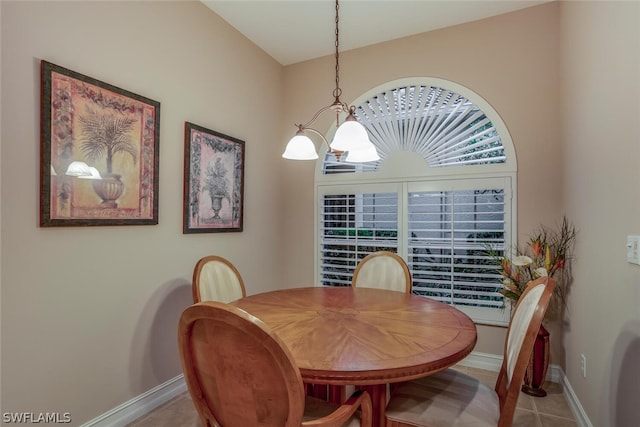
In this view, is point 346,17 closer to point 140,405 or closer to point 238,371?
point 238,371

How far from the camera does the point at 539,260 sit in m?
2.47

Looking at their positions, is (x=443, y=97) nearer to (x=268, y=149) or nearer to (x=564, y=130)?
(x=564, y=130)

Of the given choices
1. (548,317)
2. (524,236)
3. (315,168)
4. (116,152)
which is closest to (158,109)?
(116,152)

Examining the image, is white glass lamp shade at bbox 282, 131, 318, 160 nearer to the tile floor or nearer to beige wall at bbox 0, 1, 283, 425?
beige wall at bbox 0, 1, 283, 425

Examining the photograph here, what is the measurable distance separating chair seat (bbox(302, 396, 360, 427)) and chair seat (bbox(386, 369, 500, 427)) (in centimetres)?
18

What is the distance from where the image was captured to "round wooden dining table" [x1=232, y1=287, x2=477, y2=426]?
3.71ft

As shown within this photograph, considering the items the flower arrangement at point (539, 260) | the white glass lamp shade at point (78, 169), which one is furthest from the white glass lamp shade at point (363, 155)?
the white glass lamp shade at point (78, 169)

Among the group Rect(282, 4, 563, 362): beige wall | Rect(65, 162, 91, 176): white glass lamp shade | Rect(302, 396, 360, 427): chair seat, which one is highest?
Rect(282, 4, 563, 362): beige wall

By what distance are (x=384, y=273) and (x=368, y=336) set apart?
46.5 inches

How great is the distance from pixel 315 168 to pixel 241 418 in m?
2.71

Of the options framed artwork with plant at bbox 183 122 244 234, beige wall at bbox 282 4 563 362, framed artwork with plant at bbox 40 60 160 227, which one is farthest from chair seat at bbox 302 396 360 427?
beige wall at bbox 282 4 563 362

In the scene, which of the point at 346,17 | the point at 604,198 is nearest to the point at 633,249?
the point at 604,198

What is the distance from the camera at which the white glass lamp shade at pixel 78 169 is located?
175 centimetres

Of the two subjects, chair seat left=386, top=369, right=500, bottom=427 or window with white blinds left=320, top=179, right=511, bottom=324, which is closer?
chair seat left=386, top=369, right=500, bottom=427
